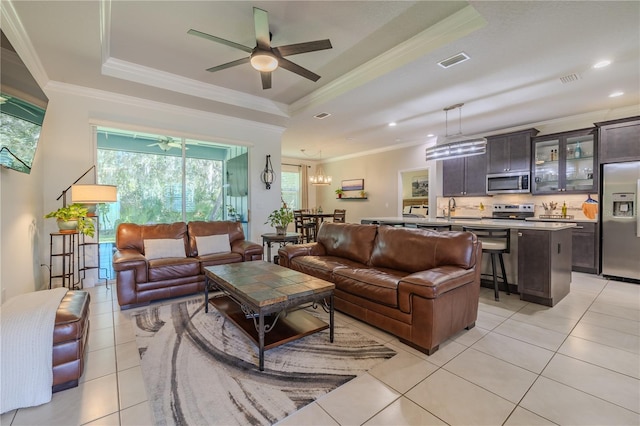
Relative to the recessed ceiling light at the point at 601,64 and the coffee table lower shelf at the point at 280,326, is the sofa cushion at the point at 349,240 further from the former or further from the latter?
the recessed ceiling light at the point at 601,64

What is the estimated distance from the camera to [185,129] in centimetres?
490

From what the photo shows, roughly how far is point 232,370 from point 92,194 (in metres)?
3.01

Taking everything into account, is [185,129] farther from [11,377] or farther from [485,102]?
[485,102]

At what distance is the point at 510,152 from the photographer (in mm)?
5734

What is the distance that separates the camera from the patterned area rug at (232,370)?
64.7 inches

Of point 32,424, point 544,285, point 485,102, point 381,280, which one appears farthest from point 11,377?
point 485,102

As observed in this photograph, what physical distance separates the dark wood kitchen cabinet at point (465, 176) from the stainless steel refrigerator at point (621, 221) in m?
1.91

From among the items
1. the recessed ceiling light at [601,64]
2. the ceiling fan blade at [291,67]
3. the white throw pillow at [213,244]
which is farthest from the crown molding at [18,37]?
the recessed ceiling light at [601,64]

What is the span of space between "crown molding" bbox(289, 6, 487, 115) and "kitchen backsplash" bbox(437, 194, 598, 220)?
4.26 metres

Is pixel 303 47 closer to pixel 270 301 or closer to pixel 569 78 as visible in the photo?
pixel 270 301

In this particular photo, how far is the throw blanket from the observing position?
5.19ft

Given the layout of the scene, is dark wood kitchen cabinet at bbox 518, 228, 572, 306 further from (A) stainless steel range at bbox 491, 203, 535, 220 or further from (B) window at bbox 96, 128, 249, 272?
(B) window at bbox 96, 128, 249, 272

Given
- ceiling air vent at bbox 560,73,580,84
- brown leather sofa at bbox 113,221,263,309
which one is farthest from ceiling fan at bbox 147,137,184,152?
ceiling air vent at bbox 560,73,580,84

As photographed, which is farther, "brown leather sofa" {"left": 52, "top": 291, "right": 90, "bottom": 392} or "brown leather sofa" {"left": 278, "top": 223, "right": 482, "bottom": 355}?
"brown leather sofa" {"left": 278, "top": 223, "right": 482, "bottom": 355}
